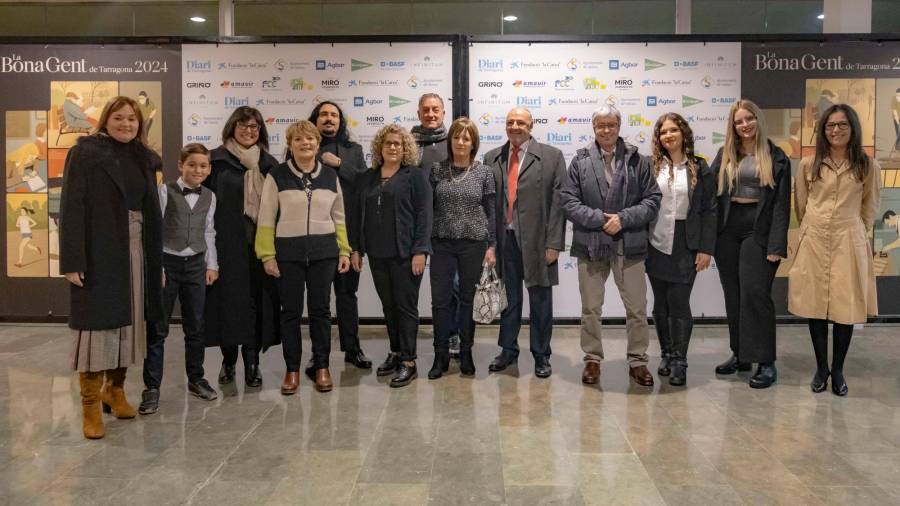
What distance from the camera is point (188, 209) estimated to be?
3.79m

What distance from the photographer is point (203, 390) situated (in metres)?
3.96

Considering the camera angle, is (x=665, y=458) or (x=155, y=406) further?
(x=155, y=406)

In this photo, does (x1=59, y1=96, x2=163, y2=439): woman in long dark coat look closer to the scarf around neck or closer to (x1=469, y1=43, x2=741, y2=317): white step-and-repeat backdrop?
the scarf around neck

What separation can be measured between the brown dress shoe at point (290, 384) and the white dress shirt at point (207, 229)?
2.48ft

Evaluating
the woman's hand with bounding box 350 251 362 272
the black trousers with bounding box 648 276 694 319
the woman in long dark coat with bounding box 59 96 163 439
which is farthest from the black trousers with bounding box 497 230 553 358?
the woman in long dark coat with bounding box 59 96 163 439

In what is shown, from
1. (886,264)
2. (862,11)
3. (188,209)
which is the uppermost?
(862,11)

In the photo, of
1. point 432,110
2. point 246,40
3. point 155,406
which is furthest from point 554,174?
point 246,40

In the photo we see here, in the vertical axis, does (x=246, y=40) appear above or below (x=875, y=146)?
above

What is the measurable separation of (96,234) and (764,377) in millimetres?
3790

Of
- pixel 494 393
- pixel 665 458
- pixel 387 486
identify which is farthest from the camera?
pixel 494 393

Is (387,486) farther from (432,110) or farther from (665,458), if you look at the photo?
(432,110)

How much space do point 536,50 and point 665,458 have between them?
13.0ft

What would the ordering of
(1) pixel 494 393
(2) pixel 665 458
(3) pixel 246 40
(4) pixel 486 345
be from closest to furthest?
(2) pixel 665 458 < (1) pixel 494 393 < (4) pixel 486 345 < (3) pixel 246 40

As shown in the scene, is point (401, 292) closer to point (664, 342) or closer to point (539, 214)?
point (539, 214)
